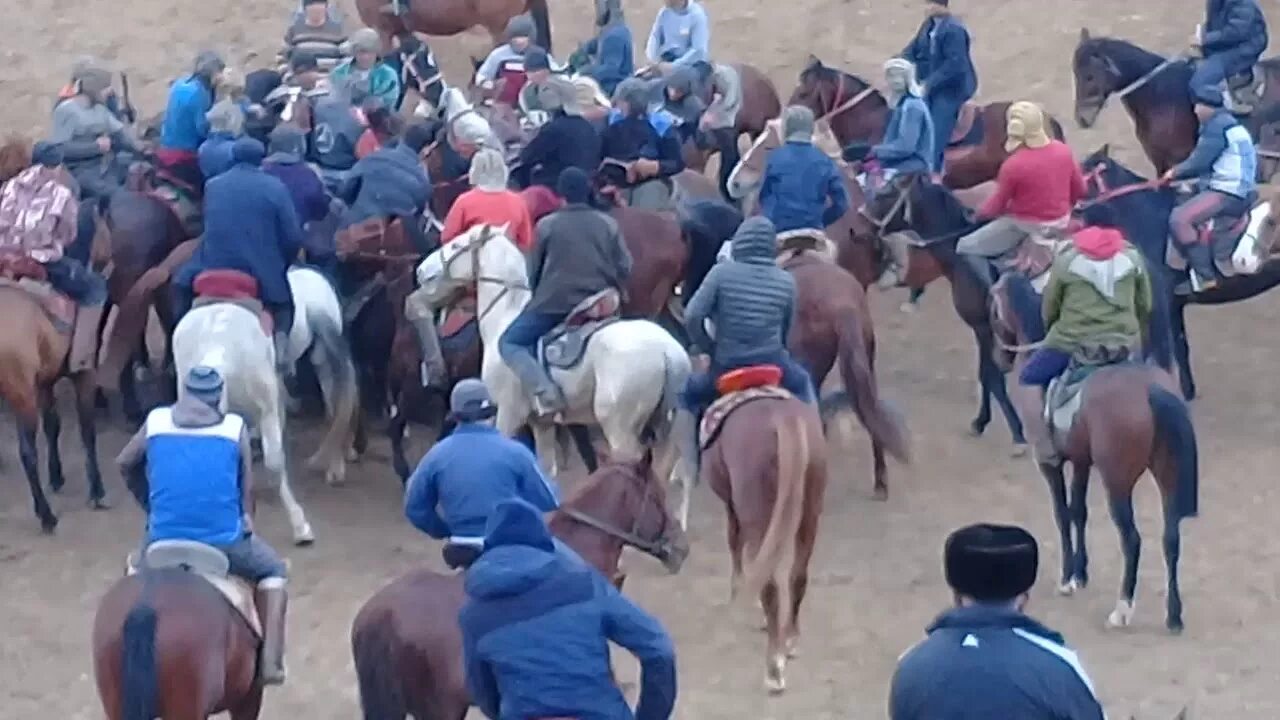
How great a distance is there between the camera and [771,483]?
11273mm

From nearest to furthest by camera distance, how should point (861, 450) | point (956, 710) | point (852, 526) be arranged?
point (956, 710) < point (852, 526) < point (861, 450)

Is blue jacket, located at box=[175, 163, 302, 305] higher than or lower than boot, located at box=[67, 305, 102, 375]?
higher

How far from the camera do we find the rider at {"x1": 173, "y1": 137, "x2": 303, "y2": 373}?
44.2 feet

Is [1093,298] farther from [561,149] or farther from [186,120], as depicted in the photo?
[186,120]

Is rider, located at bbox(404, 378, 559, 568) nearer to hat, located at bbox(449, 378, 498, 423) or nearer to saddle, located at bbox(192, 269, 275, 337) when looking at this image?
hat, located at bbox(449, 378, 498, 423)

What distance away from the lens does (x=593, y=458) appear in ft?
47.3

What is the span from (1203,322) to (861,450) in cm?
409

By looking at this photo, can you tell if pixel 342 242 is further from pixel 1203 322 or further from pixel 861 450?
pixel 1203 322

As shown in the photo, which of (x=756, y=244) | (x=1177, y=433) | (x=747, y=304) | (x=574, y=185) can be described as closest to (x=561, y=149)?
(x=574, y=185)

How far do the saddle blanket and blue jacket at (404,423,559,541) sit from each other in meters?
2.10

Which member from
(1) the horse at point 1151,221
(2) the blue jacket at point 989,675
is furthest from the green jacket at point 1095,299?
(2) the blue jacket at point 989,675

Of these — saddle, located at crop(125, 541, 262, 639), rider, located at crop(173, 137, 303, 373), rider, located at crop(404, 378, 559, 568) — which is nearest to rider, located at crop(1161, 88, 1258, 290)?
rider, located at crop(173, 137, 303, 373)

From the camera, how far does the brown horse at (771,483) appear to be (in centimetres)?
1123

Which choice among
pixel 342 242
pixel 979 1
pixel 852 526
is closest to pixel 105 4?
pixel 979 1
